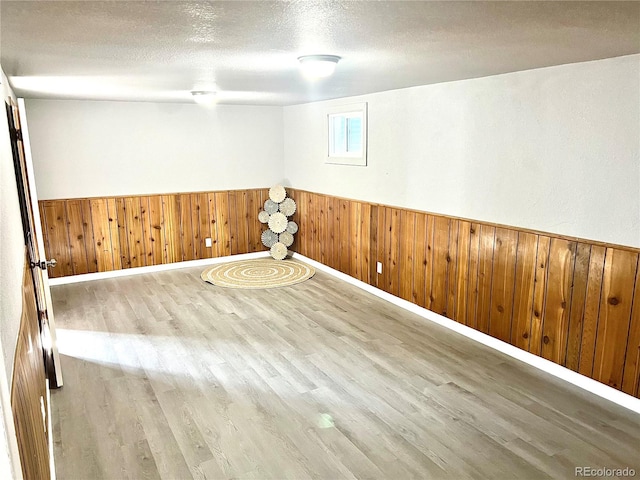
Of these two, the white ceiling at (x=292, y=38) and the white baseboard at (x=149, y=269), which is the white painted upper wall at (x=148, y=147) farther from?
the white ceiling at (x=292, y=38)

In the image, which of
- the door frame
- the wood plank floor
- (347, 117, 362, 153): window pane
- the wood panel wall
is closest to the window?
(347, 117, 362, 153): window pane

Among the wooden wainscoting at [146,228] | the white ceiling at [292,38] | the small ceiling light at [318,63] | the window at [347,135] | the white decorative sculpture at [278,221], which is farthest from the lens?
the white decorative sculpture at [278,221]

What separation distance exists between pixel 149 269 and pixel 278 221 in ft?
5.79

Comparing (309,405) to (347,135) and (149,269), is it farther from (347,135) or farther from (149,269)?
(149,269)

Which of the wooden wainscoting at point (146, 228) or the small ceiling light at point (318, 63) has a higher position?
the small ceiling light at point (318, 63)

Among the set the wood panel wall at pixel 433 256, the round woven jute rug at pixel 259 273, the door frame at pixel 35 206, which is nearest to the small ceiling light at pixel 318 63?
the door frame at pixel 35 206

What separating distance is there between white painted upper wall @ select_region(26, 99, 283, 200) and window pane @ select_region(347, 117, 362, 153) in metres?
1.51

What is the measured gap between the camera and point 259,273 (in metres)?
5.88

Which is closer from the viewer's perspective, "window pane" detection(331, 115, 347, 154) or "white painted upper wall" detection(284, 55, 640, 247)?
"white painted upper wall" detection(284, 55, 640, 247)

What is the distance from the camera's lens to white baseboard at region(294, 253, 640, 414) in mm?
2972

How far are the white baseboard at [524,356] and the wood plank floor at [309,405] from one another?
7cm

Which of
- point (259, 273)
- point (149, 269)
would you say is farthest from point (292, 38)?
point (149, 269)

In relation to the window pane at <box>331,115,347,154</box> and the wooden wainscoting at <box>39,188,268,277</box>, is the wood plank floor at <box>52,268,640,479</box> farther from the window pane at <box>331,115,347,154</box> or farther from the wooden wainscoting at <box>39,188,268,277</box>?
the window pane at <box>331,115,347,154</box>

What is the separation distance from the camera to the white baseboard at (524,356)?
2.97m
